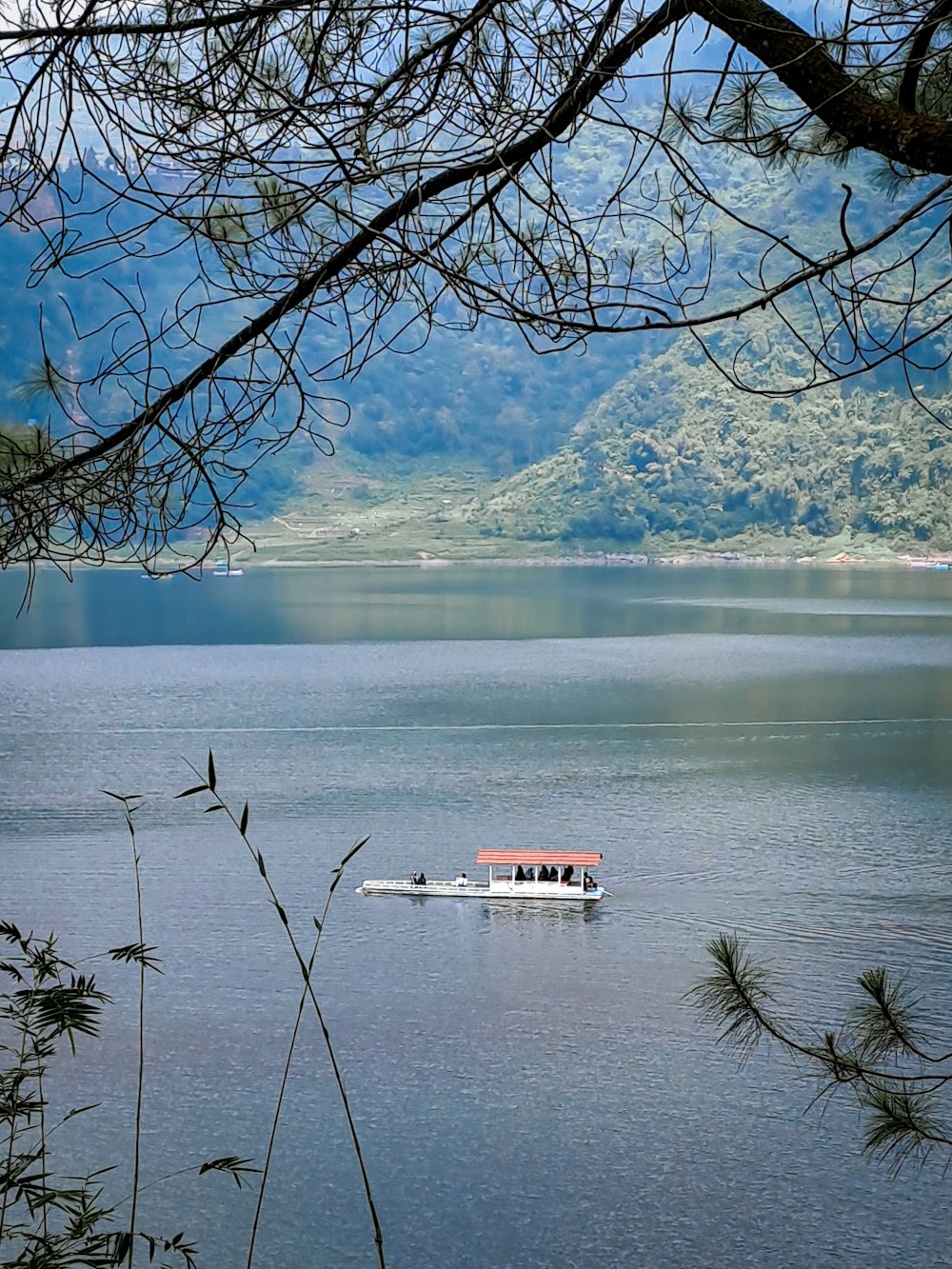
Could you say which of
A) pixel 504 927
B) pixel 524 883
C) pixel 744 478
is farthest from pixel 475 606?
pixel 744 478

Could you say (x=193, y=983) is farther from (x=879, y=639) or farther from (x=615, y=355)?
(x=615, y=355)

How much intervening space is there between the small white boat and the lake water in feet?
0.70

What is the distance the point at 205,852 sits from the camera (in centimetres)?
1348

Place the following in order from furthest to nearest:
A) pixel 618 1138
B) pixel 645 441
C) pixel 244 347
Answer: pixel 645 441 < pixel 618 1138 < pixel 244 347

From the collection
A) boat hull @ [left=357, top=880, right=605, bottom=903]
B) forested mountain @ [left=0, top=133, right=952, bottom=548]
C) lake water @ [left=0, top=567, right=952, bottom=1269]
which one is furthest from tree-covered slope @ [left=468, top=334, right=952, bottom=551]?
boat hull @ [left=357, top=880, right=605, bottom=903]

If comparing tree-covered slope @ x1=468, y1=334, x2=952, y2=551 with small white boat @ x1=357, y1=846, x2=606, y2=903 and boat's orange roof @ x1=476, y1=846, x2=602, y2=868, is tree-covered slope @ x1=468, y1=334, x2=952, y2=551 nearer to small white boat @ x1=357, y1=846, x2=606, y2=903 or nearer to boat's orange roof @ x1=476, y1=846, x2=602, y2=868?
boat's orange roof @ x1=476, y1=846, x2=602, y2=868

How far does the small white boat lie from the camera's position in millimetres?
11648

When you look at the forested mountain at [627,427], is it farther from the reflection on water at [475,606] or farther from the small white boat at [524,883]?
the small white boat at [524,883]

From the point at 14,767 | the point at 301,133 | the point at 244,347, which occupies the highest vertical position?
the point at 301,133

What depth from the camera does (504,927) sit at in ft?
36.9

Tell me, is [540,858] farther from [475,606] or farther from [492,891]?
[475,606]

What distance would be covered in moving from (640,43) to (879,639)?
1126 inches

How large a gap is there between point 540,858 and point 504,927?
0.93 m

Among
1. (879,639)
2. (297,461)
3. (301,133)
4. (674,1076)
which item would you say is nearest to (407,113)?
(301,133)
